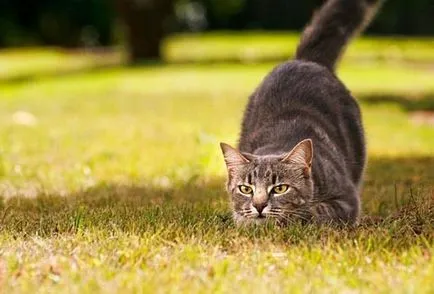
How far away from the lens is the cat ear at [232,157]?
517 centimetres

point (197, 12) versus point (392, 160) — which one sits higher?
point (392, 160)

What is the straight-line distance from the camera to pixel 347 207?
17.9 ft

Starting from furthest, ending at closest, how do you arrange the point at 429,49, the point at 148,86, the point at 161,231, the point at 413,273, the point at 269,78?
the point at 429,49
the point at 148,86
the point at 269,78
the point at 161,231
the point at 413,273

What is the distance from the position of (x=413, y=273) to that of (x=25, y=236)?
193 centimetres

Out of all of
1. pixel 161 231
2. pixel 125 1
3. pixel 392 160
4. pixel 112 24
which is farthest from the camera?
pixel 112 24

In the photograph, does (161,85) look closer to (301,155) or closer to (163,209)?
(163,209)

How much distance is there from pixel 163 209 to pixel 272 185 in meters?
0.79

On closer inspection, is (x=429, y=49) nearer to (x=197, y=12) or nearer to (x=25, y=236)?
(x=197, y=12)

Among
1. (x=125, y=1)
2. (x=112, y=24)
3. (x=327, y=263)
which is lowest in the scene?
(x=112, y=24)

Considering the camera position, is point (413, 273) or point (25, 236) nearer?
point (413, 273)

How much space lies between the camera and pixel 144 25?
→ 77.4ft

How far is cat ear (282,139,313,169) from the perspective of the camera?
5.05 meters

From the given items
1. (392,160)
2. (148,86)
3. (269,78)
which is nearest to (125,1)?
(148,86)

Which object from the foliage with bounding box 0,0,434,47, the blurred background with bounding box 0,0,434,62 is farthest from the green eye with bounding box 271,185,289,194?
the foliage with bounding box 0,0,434,47
